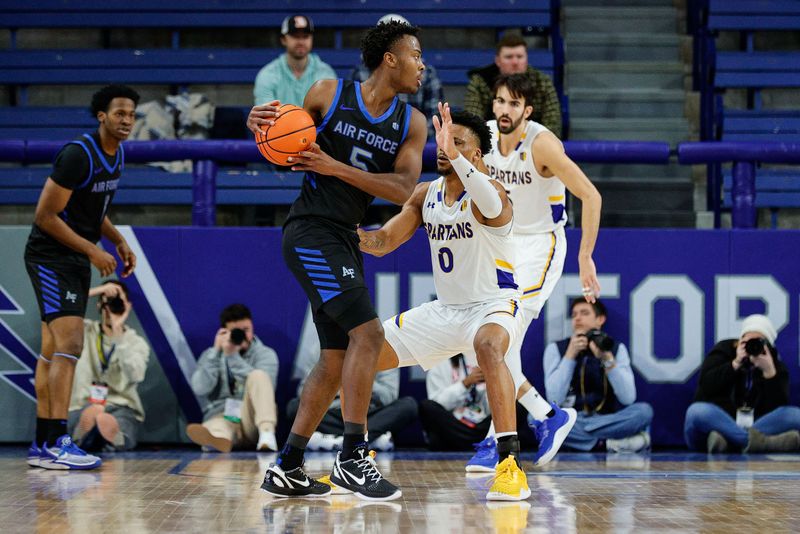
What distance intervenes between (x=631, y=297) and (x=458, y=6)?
483 cm

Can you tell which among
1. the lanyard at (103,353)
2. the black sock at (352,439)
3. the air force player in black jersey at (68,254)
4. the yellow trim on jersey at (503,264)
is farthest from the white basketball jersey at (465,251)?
the lanyard at (103,353)

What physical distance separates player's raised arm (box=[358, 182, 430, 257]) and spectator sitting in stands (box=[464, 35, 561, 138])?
2.52 metres

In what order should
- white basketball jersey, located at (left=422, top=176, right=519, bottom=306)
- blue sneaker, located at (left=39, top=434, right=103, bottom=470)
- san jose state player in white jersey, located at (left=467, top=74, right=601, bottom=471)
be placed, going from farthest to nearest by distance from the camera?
blue sneaker, located at (left=39, top=434, right=103, bottom=470) → san jose state player in white jersey, located at (left=467, top=74, right=601, bottom=471) → white basketball jersey, located at (left=422, top=176, right=519, bottom=306)

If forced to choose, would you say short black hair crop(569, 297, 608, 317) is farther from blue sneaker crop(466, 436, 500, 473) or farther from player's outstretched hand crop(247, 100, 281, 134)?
player's outstretched hand crop(247, 100, 281, 134)

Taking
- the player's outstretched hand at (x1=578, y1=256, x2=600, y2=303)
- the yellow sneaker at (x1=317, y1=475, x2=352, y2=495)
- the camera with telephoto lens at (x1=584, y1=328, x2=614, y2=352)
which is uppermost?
the player's outstretched hand at (x1=578, y1=256, x2=600, y2=303)

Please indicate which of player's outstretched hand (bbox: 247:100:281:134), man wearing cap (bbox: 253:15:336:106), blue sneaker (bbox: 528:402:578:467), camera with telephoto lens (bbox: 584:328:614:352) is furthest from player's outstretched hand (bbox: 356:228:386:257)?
man wearing cap (bbox: 253:15:336:106)

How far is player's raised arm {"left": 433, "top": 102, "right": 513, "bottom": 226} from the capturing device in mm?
5203

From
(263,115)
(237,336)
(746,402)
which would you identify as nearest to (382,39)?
(263,115)

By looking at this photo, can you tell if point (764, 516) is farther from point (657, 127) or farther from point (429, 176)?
point (657, 127)

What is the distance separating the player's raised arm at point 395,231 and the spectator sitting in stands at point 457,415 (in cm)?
204

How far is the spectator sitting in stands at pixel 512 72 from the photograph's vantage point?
27.1 feet

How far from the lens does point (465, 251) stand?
5.77 meters

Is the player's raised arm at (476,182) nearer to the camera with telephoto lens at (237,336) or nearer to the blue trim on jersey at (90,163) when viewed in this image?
the blue trim on jersey at (90,163)

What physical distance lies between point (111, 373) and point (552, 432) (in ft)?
10.5
